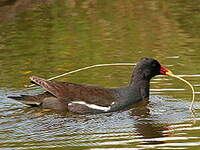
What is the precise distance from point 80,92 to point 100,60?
3.08m

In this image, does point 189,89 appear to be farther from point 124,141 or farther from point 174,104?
point 124,141

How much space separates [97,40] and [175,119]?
5863mm

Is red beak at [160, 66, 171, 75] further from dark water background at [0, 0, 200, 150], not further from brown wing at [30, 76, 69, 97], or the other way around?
brown wing at [30, 76, 69, 97]


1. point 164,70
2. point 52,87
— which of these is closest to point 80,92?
point 52,87

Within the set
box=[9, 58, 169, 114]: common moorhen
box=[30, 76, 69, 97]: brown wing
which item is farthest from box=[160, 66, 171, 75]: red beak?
box=[30, 76, 69, 97]: brown wing

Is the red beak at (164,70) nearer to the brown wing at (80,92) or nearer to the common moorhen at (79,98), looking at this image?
the common moorhen at (79,98)

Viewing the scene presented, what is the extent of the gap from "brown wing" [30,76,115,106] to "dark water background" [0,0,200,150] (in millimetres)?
320

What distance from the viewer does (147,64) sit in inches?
451

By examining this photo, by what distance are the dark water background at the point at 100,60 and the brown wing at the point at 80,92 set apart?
32 centimetres

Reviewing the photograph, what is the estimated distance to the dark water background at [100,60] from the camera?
9.12 meters

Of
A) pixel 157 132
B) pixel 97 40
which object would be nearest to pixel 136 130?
pixel 157 132

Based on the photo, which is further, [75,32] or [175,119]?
[75,32]

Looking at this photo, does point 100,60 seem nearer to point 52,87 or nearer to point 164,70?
point 164,70

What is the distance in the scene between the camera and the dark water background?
9125 millimetres
